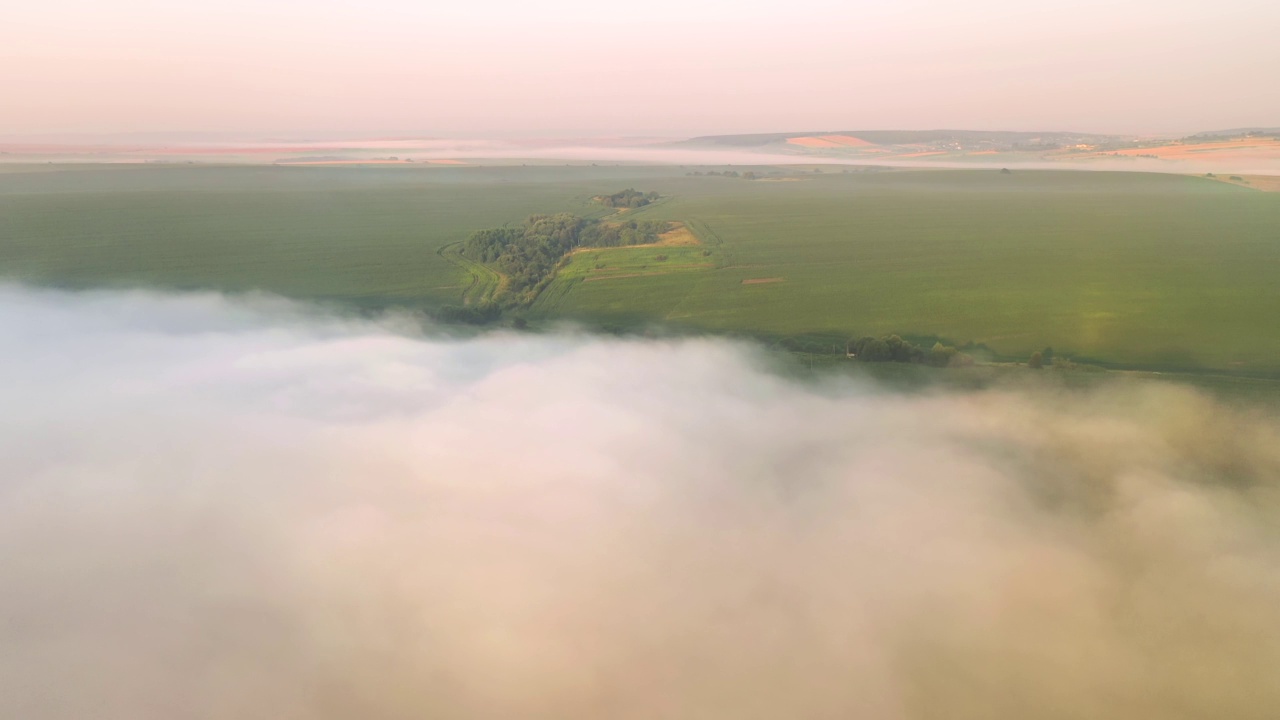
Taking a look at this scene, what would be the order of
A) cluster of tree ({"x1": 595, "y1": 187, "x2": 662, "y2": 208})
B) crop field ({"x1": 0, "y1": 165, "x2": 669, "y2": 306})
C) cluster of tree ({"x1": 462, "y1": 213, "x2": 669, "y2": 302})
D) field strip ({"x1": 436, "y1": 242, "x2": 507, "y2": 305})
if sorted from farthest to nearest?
cluster of tree ({"x1": 595, "y1": 187, "x2": 662, "y2": 208}) < crop field ({"x1": 0, "y1": 165, "x2": 669, "y2": 306}) < cluster of tree ({"x1": 462, "y1": 213, "x2": 669, "y2": 302}) < field strip ({"x1": 436, "y1": 242, "x2": 507, "y2": 305})

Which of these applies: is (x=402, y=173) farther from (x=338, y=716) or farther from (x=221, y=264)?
(x=338, y=716)

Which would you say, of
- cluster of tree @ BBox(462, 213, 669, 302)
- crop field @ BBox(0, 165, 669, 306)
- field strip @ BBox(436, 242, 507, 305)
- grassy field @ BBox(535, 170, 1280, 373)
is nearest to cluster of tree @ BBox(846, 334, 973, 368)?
grassy field @ BBox(535, 170, 1280, 373)

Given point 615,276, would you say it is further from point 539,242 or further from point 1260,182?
point 1260,182

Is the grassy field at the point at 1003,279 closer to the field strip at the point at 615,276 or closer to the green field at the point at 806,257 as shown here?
the green field at the point at 806,257

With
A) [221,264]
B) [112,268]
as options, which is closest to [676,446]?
[221,264]

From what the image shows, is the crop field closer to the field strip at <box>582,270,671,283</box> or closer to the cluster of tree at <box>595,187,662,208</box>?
the cluster of tree at <box>595,187,662,208</box>
